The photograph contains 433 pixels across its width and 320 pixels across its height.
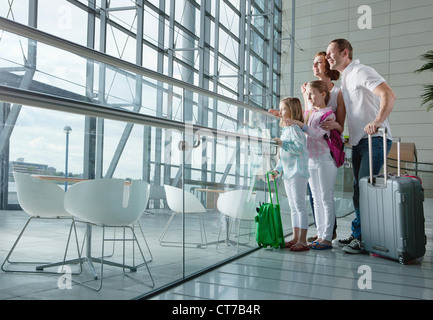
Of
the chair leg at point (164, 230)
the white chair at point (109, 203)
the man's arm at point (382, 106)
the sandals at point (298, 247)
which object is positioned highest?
the man's arm at point (382, 106)

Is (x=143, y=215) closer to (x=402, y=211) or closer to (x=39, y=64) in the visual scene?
(x=39, y=64)

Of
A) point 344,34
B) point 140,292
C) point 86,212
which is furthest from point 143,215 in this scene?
point 344,34

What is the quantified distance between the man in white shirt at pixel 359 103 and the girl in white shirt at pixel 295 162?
1.11ft

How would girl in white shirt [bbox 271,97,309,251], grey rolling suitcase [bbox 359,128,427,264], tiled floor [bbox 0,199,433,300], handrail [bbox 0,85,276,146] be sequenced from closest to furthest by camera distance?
handrail [bbox 0,85,276,146] → tiled floor [bbox 0,199,433,300] → grey rolling suitcase [bbox 359,128,427,264] → girl in white shirt [bbox 271,97,309,251]

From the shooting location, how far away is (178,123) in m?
2.36

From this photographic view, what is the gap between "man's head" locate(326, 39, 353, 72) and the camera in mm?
3090

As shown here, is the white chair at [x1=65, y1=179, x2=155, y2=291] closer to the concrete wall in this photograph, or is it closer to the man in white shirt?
the man in white shirt

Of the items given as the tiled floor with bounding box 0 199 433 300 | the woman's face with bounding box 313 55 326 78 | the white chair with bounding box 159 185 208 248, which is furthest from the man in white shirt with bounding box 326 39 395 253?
the white chair with bounding box 159 185 208 248

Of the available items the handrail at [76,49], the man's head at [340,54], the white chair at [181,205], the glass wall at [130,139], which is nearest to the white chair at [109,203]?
the glass wall at [130,139]

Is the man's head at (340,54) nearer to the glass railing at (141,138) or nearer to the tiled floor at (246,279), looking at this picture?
the glass railing at (141,138)

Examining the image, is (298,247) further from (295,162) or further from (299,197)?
(295,162)

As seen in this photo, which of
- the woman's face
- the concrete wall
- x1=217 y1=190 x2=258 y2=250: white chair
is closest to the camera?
x1=217 y1=190 x2=258 y2=250: white chair

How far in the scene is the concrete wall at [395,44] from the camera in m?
13.8

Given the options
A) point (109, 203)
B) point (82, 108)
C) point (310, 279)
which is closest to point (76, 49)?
point (82, 108)
